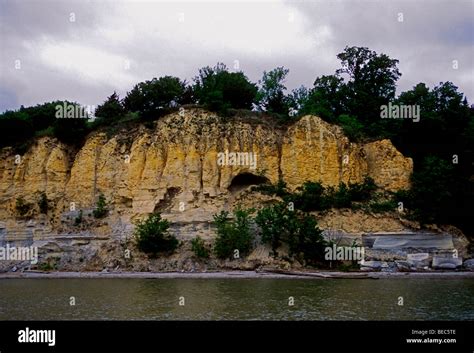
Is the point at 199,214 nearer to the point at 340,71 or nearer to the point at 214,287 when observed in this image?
the point at 214,287

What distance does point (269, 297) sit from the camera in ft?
81.7

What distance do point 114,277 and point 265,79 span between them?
25.9 metres

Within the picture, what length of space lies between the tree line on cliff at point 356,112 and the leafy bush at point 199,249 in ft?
36.6

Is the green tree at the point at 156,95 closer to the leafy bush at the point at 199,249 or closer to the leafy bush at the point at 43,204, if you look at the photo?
the leafy bush at the point at 43,204

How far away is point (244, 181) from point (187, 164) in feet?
14.5

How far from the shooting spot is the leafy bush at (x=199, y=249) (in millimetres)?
38844

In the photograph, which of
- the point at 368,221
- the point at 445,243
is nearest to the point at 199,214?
the point at 368,221

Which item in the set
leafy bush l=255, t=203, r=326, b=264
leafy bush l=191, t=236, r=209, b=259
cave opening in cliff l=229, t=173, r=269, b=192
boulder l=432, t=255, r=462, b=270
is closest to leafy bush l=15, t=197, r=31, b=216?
leafy bush l=191, t=236, r=209, b=259

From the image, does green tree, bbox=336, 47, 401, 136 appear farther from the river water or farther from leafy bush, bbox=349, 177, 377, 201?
the river water

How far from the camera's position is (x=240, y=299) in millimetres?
24266

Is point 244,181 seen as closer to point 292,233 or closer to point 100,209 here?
point 292,233

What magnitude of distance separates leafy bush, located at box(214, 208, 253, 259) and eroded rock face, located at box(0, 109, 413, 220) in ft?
10.7
